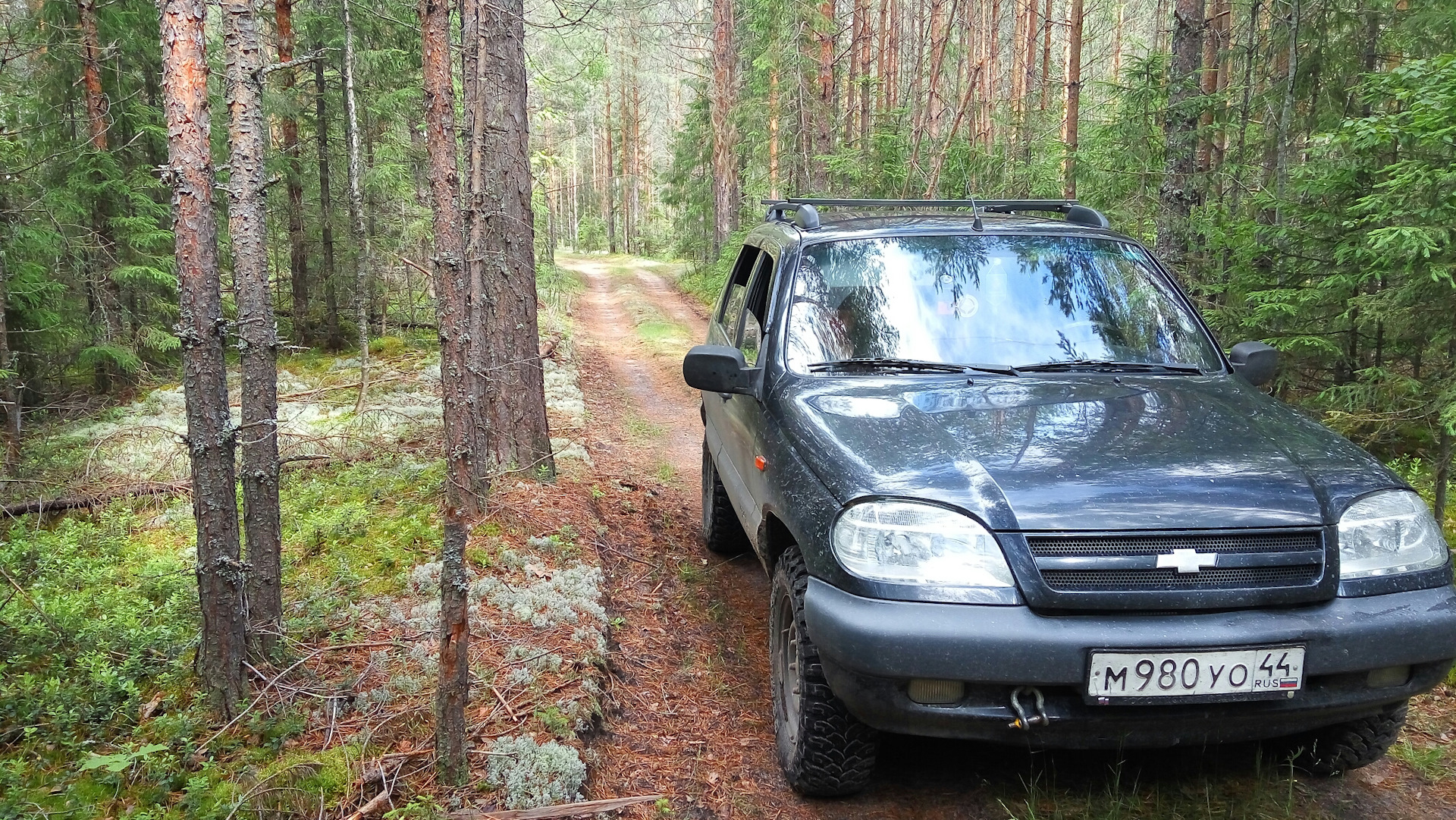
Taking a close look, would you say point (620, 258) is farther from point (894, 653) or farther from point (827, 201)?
point (894, 653)

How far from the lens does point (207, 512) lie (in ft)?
10.5

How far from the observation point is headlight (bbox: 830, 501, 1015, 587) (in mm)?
2547

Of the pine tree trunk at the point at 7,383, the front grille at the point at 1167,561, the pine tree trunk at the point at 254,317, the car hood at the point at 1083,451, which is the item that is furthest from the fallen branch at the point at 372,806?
the pine tree trunk at the point at 7,383

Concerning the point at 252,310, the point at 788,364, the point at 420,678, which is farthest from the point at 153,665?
the point at 788,364

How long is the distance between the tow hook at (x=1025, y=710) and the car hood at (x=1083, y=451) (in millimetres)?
483

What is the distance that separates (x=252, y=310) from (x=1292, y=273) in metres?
6.51

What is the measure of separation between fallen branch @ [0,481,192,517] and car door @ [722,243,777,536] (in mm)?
4046

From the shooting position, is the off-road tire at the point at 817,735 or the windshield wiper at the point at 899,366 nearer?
the off-road tire at the point at 817,735

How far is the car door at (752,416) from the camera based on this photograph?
381cm

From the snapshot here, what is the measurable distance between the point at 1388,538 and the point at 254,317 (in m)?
4.03

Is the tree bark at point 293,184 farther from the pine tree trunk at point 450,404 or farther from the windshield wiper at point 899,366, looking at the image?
the windshield wiper at point 899,366

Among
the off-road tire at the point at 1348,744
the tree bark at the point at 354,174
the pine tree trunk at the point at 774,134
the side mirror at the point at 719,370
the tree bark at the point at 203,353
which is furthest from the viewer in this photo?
the pine tree trunk at the point at 774,134

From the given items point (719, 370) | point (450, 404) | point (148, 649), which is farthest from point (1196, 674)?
point (148, 649)

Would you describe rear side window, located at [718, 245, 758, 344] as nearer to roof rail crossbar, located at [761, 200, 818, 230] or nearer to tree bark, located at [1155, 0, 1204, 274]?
roof rail crossbar, located at [761, 200, 818, 230]
